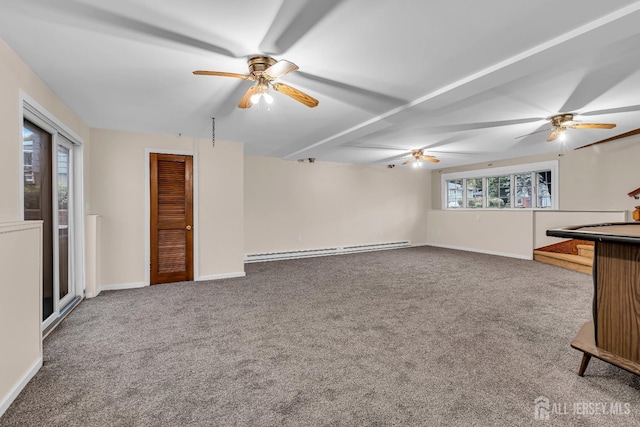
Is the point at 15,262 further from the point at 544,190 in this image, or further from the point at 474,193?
the point at 474,193

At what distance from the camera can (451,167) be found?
785cm

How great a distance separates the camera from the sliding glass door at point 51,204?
2.54m

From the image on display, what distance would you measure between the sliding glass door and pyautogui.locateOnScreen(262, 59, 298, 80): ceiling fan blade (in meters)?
1.96

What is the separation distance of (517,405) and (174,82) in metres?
3.36

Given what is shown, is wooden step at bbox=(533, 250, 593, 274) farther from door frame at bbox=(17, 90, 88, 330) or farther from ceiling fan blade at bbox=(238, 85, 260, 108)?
door frame at bbox=(17, 90, 88, 330)

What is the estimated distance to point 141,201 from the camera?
4195 millimetres

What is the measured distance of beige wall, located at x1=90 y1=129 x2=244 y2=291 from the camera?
4.03 metres

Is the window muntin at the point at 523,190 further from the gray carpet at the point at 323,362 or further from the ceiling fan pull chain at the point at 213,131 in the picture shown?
the ceiling fan pull chain at the point at 213,131

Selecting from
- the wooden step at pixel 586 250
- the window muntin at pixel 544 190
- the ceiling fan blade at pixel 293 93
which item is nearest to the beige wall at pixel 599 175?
the window muntin at pixel 544 190

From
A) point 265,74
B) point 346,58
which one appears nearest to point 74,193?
point 265,74

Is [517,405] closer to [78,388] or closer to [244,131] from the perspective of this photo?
[78,388]

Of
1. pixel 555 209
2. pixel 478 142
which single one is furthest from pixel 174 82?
pixel 555 209

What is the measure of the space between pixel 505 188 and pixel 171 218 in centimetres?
702

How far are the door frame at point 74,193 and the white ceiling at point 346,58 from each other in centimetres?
30
